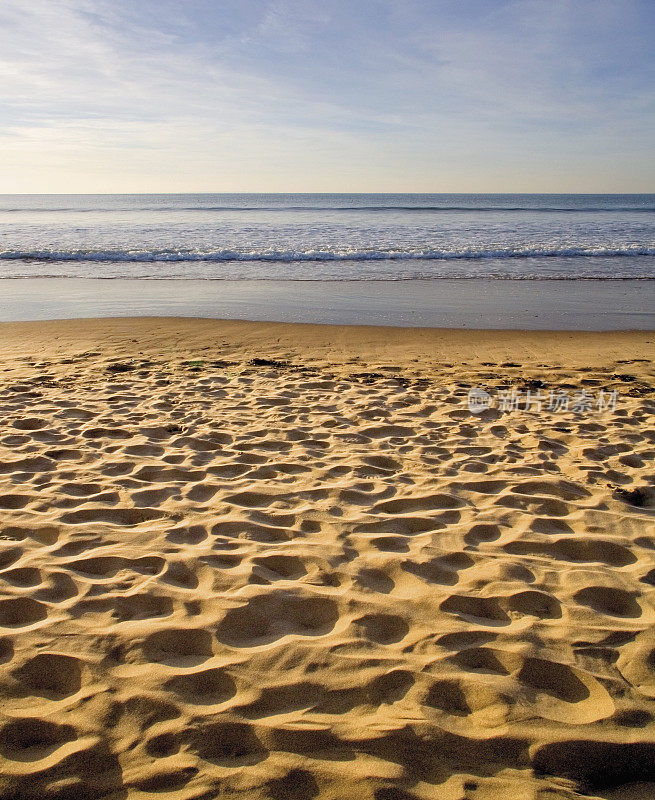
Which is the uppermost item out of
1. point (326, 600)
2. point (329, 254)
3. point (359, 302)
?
point (329, 254)

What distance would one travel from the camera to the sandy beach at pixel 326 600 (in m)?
1.82

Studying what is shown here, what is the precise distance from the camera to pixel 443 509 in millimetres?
3408

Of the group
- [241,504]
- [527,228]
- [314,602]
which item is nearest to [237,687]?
[314,602]

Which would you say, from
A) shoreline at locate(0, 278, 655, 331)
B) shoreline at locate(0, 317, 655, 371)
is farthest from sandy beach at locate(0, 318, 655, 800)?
shoreline at locate(0, 278, 655, 331)

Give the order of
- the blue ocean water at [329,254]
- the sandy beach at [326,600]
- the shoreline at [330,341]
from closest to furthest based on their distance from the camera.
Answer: the sandy beach at [326,600] → the shoreline at [330,341] → the blue ocean water at [329,254]

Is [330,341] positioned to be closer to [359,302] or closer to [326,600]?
[359,302]

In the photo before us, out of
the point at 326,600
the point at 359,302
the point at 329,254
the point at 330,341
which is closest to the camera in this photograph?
the point at 326,600

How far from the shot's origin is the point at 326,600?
2564 mm

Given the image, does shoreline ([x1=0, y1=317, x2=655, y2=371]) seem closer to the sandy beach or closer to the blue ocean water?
the sandy beach

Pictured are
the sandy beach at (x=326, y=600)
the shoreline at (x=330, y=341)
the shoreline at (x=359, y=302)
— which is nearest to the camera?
the sandy beach at (x=326, y=600)

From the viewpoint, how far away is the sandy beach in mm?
1819

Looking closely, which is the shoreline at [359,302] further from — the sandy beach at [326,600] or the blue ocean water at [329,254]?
the sandy beach at [326,600]

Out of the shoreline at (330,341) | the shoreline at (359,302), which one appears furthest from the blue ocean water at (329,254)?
the shoreline at (330,341)

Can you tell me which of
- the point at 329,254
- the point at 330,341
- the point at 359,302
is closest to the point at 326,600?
the point at 330,341
